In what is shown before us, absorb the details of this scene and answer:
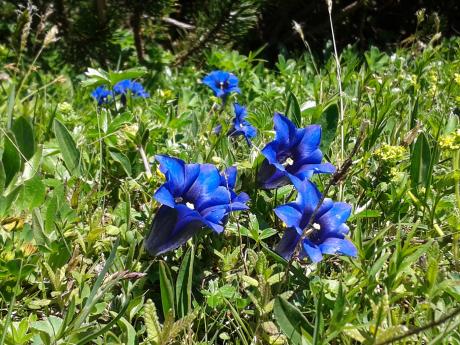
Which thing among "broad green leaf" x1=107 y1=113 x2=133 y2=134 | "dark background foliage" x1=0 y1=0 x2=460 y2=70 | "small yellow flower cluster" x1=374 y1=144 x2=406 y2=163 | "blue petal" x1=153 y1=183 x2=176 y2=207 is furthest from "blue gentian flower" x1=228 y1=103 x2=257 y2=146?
"dark background foliage" x1=0 y1=0 x2=460 y2=70

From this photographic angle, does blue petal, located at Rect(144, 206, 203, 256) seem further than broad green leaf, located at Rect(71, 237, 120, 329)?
Yes

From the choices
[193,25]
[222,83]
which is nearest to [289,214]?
[222,83]

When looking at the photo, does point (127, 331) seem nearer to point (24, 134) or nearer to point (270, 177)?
point (270, 177)

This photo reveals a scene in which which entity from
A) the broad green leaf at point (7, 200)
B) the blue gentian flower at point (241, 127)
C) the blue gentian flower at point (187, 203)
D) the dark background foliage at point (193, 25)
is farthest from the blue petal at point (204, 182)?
the dark background foliage at point (193, 25)

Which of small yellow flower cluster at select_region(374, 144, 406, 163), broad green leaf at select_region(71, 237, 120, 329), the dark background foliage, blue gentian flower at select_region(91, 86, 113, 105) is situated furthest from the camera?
the dark background foliage

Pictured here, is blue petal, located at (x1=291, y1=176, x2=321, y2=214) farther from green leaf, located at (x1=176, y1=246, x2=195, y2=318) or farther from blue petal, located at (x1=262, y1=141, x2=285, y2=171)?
green leaf, located at (x1=176, y1=246, x2=195, y2=318)

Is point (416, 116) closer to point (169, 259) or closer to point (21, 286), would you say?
point (169, 259)

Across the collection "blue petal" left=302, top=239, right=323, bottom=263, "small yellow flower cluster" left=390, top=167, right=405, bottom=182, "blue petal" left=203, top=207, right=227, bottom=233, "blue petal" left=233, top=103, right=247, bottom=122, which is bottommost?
"blue petal" left=233, top=103, right=247, bottom=122

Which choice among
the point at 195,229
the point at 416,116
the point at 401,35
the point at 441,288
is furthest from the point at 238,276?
the point at 401,35
